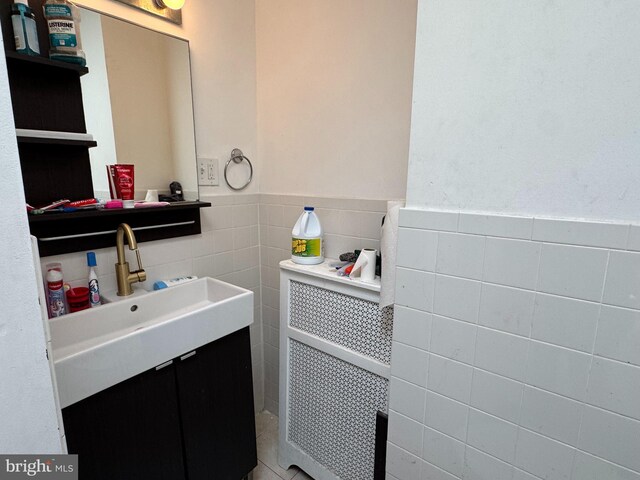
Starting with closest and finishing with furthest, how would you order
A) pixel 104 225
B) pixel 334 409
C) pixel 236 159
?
pixel 104 225
pixel 334 409
pixel 236 159

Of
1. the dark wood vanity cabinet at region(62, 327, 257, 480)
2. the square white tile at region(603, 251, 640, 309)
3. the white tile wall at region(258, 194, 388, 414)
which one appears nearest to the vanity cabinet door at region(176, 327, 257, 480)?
the dark wood vanity cabinet at region(62, 327, 257, 480)

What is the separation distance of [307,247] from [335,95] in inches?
26.6

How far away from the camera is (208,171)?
1.58 m

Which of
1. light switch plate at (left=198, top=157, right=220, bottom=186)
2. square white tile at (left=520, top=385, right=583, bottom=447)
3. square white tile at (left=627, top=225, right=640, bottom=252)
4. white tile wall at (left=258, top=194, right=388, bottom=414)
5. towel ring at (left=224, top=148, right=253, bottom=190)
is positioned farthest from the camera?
towel ring at (left=224, top=148, right=253, bottom=190)

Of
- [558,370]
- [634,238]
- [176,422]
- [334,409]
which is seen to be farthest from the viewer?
[334,409]

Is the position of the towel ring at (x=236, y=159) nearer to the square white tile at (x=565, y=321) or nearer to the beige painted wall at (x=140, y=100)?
the beige painted wall at (x=140, y=100)

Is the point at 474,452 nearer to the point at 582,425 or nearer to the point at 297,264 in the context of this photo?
the point at 582,425

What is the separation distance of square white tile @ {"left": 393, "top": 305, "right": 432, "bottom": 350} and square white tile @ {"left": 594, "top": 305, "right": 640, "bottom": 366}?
398 mm

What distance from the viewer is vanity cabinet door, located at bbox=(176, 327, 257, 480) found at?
3.92ft

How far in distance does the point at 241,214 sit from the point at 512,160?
4.22 ft

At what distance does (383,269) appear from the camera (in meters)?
1.09

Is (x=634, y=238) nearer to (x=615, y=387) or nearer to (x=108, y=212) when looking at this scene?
(x=615, y=387)

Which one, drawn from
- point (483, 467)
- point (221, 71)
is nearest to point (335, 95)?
point (221, 71)

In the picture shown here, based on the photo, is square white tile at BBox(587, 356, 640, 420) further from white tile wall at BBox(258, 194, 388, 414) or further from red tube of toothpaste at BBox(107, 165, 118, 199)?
red tube of toothpaste at BBox(107, 165, 118, 199)
